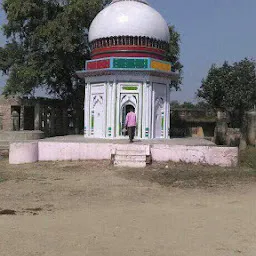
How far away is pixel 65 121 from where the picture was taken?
23.8 meters

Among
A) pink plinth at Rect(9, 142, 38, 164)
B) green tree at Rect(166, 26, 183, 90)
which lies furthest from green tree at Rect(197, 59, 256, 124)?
pink plinth at Rect(9, 142, 38, 164)

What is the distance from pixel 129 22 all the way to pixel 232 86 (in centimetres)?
680

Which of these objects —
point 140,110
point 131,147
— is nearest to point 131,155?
point 131,147

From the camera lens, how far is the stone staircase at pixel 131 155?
465 inches

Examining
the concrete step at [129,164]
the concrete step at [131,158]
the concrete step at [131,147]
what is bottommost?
the concrete step at [129,164]

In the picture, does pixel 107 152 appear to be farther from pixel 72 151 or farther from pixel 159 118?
pixel 159 118

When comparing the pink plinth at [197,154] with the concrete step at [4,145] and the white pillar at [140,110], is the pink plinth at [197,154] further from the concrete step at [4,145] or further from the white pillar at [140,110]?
the concrete step at [4,145]

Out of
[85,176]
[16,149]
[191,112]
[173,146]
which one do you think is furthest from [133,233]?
[191,112]

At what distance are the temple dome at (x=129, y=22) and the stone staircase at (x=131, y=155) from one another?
18.4 ft

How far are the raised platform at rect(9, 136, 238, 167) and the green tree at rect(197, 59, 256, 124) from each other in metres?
7.98

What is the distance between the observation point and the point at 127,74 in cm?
1583

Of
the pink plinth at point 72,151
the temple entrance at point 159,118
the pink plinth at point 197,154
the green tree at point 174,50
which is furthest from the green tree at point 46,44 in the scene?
the pink plinth at point 197,154

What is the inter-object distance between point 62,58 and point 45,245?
16473mm

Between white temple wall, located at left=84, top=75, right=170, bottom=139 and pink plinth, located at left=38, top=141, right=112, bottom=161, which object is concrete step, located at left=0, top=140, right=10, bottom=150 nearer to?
pink plinth, located at left=38, top=141, right=112, bottom=161
